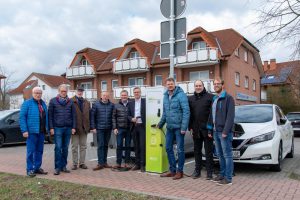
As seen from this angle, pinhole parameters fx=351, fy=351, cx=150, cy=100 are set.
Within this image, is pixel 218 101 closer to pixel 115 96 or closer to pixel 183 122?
pixel 183 122

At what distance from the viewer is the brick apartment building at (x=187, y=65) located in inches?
1287

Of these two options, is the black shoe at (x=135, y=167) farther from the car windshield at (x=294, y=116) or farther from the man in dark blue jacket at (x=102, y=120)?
the car windshield at (x=294, y=116)

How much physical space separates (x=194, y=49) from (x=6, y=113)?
21.2 meters

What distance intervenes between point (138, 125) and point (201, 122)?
1.75 m

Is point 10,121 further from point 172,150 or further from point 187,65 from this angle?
point 187,65

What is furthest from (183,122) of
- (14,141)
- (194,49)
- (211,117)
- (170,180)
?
(194,49)

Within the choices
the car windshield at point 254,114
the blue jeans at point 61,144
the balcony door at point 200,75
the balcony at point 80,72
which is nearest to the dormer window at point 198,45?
the balcony door at point 200,75

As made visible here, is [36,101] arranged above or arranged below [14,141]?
above

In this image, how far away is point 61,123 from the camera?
26.8 feet


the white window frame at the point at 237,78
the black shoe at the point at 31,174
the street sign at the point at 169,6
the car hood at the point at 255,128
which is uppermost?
the white window frame at the point at 237,78

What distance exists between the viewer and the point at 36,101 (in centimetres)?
804

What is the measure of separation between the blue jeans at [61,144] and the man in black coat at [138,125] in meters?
1.56

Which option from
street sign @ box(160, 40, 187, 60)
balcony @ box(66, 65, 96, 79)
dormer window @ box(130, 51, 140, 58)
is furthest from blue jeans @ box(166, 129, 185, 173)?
balcony @ box(66, 65, 96, 79)

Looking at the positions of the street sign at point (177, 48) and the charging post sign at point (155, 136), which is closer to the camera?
the street sign at point (177, 48)
